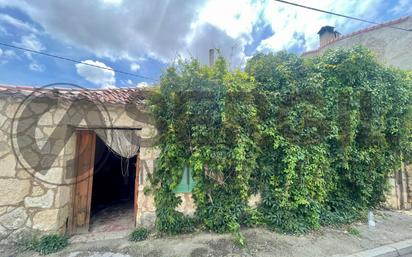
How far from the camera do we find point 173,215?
4.23 metres

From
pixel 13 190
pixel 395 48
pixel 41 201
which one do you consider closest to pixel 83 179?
pixel 41 201

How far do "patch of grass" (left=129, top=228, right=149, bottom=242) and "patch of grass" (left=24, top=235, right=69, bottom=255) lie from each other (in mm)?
1289

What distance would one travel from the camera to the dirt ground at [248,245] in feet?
11.8

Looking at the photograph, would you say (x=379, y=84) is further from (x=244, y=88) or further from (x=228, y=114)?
(x=228, y=114)

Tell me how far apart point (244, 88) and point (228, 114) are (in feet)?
2.22

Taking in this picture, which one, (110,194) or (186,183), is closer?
(186,183)

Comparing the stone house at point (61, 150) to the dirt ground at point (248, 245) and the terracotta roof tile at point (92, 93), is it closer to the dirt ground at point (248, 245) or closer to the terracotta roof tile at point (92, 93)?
the terracotta roof tile at point (92, 93)

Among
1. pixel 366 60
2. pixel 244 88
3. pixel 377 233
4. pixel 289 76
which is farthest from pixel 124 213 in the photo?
pixel 366 60

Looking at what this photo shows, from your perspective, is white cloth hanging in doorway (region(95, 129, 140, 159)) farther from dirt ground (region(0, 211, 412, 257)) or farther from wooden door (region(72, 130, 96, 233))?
dirt ground (region(0, 211, 412, 257))

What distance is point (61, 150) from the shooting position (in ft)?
13.9

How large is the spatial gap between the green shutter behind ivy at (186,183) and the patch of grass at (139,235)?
1.06 metres

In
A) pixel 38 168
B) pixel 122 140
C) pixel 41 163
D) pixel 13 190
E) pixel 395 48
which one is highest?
pixel 395 48

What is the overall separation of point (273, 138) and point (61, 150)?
4.73 meters

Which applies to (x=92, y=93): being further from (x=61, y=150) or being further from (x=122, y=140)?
(x=61, y=150)
